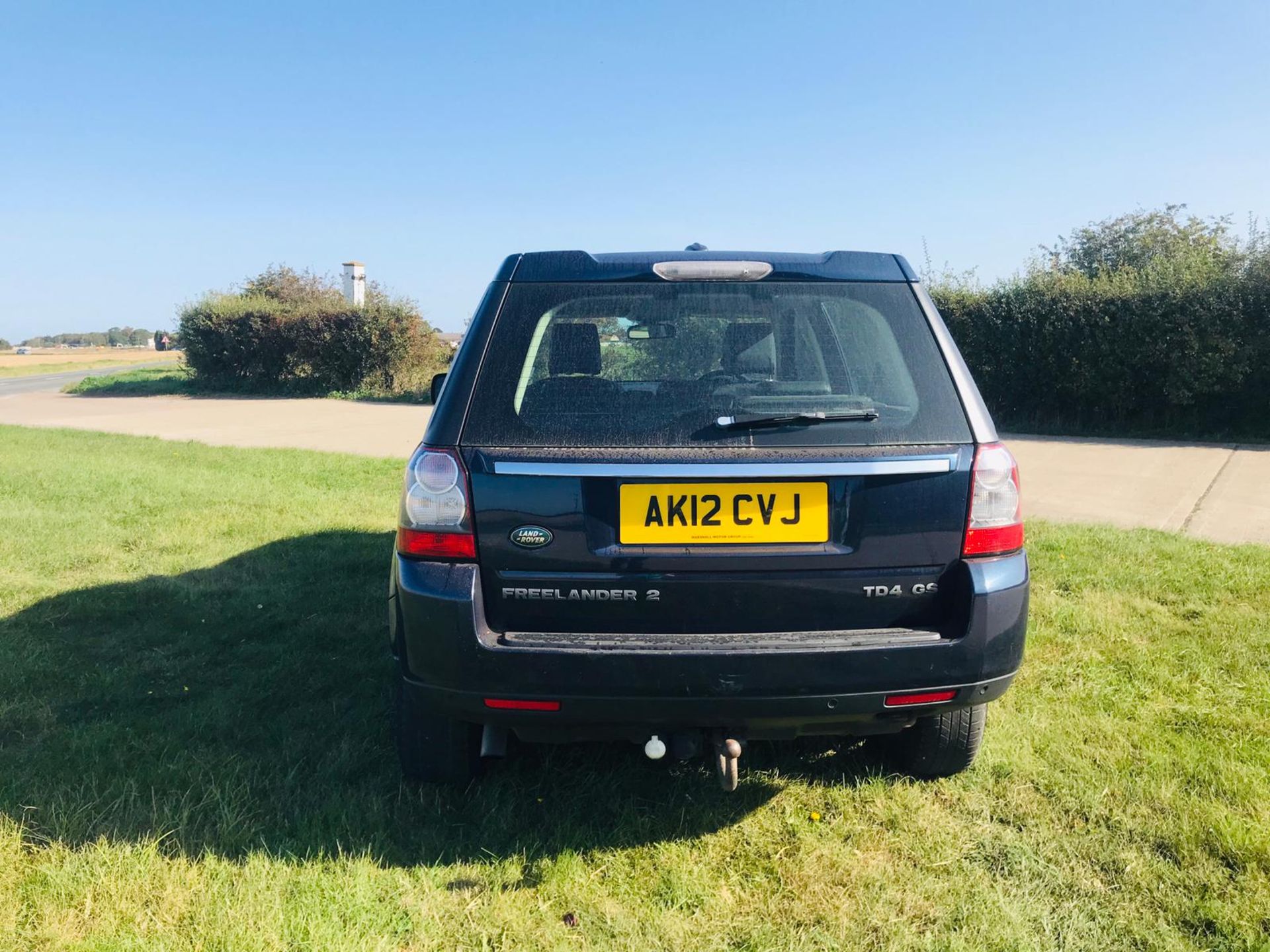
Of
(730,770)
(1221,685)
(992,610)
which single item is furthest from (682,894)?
(1221,685)

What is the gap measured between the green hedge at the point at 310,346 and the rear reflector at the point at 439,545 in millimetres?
18085

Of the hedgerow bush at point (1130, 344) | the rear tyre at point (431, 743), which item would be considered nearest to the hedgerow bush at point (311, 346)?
the hedgerow bush at point (1130, 344)

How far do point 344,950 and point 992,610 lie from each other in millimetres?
1754

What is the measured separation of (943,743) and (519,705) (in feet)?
4.46

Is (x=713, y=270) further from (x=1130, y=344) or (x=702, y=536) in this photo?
(x=1130, y=344)

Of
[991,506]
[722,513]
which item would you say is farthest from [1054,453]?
[722,513]

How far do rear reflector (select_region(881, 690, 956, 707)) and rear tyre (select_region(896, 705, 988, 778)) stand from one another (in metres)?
0.41

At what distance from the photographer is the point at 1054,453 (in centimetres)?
1041

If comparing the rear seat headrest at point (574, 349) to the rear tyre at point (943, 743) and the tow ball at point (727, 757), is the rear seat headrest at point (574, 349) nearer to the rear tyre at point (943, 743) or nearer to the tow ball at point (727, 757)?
the tow ball at point (727, 757)

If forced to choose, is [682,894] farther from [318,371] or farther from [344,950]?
[318,371]

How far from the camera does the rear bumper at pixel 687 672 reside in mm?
2209

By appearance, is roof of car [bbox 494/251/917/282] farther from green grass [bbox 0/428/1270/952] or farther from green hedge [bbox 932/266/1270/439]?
green hedge [bbox 932/266/1270/439]

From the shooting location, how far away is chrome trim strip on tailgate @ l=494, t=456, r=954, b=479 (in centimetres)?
223

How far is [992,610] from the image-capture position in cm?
230
